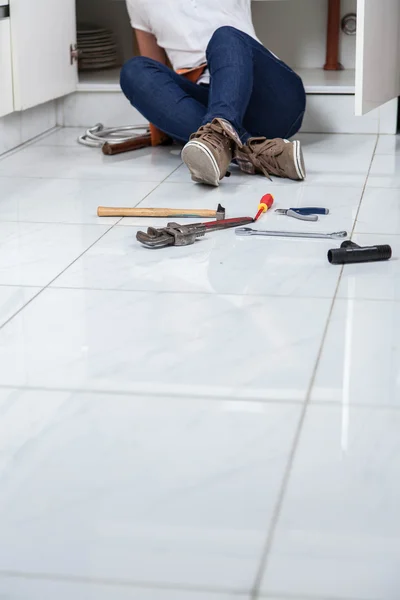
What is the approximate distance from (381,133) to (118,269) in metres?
1.86

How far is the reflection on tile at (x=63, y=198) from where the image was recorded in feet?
7.73

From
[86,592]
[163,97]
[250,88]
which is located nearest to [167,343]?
[86,592]

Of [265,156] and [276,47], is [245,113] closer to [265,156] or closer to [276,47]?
[265,156]

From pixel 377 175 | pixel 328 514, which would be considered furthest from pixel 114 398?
pixel 377 175

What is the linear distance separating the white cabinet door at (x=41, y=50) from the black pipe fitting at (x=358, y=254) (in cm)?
159

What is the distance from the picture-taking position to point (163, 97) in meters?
2.91

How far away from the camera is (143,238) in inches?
80.7

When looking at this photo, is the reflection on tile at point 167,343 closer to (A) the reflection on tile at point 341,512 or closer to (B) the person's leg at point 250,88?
(A) the reflection on tile at point 341,512

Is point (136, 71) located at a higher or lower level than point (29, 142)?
higher

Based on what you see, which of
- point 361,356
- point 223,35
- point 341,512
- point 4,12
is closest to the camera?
point 341,512

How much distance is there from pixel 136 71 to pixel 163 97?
0.42 ft

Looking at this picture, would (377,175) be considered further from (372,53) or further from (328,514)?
(328,514)

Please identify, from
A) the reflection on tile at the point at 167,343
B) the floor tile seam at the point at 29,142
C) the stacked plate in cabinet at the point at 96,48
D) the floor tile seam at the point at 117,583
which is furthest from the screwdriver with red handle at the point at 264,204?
the stacked plate in cabinet at the point at 96,48

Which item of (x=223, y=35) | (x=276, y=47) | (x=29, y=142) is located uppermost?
(x=223, y=35)
